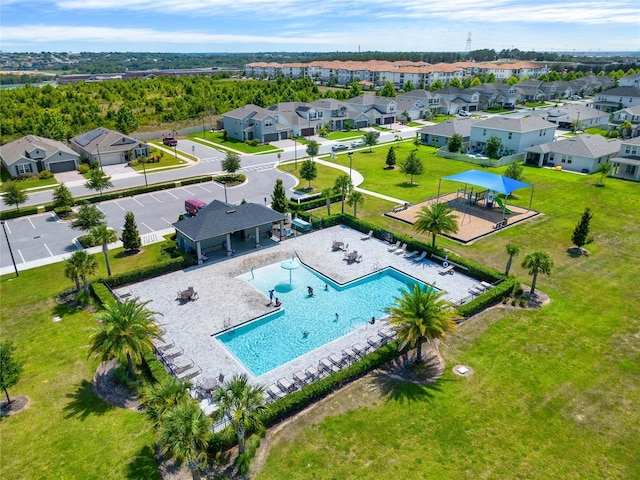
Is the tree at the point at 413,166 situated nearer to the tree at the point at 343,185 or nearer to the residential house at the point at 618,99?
the tree at the point at 343,185

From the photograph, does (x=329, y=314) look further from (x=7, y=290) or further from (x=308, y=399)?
(x=7, y=290)

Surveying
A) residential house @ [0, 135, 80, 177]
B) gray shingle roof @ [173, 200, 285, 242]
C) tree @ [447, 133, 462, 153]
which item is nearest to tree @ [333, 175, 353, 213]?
gray shingle roof @ [173, 200, 285, 242]

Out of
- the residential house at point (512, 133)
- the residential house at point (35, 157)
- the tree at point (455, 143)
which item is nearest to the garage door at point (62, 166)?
the residential house at point (35, 157)

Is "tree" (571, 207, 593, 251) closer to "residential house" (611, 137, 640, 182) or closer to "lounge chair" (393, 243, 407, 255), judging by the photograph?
"lounge chair" (393, 243, 407, 255)

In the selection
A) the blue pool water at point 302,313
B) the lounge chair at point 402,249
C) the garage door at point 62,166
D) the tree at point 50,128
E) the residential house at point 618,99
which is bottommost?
the blue pool water at point 302,313

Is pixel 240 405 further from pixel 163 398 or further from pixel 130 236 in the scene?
pixel 130 236

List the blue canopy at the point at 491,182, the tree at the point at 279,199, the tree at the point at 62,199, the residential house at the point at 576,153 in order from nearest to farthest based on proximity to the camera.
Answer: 1. the tree at the point at 279,199
2. the blue canopy at the point at 491,182
3. the tree at the point at 62,199
4. the residential house at the point at 576,153
